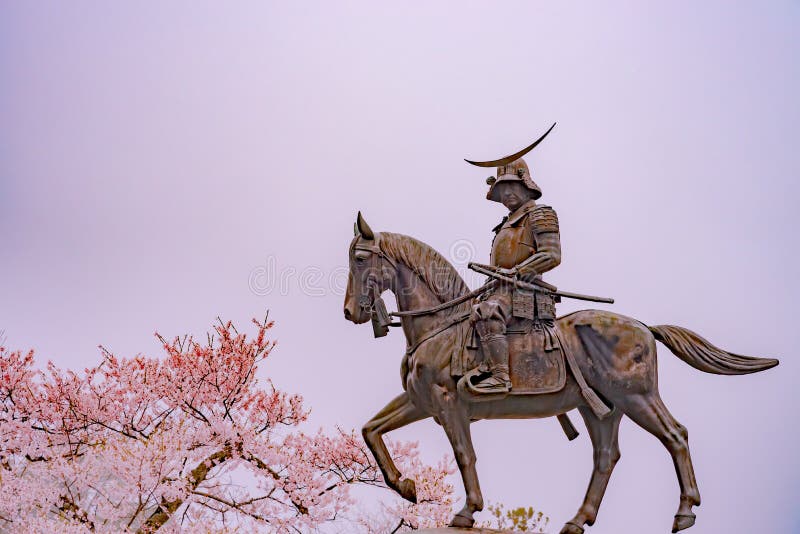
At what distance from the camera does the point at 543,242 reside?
4434 mm

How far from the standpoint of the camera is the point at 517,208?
4.66 meters

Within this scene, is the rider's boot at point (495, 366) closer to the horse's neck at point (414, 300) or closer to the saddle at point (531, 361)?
the saddle at point (531, 361)

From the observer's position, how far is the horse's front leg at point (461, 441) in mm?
4242

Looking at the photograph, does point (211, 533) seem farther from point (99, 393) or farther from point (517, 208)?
point (517, 208)

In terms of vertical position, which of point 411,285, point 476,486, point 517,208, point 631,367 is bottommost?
point 476,486

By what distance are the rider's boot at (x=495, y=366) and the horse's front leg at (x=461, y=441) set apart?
0.16m

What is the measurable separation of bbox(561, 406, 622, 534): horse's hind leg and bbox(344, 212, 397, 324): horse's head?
4.13ft

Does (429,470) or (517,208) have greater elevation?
(517,208)

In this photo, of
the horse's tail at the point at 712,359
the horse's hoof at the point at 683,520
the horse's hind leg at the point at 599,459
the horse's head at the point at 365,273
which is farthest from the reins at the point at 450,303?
the horse's hoof at the point at 683,520

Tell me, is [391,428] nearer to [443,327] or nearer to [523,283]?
[443,327]

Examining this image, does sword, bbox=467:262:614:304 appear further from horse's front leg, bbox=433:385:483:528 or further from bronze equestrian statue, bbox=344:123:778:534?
horse's front leg, bbox=433:385:483:528

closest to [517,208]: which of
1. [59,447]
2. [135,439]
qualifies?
[135,439]

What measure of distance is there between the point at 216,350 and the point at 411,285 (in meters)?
2.75

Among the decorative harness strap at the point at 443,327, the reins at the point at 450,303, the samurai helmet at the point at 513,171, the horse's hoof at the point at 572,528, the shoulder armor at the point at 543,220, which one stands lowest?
the horse's hoof at the point at 572,528
